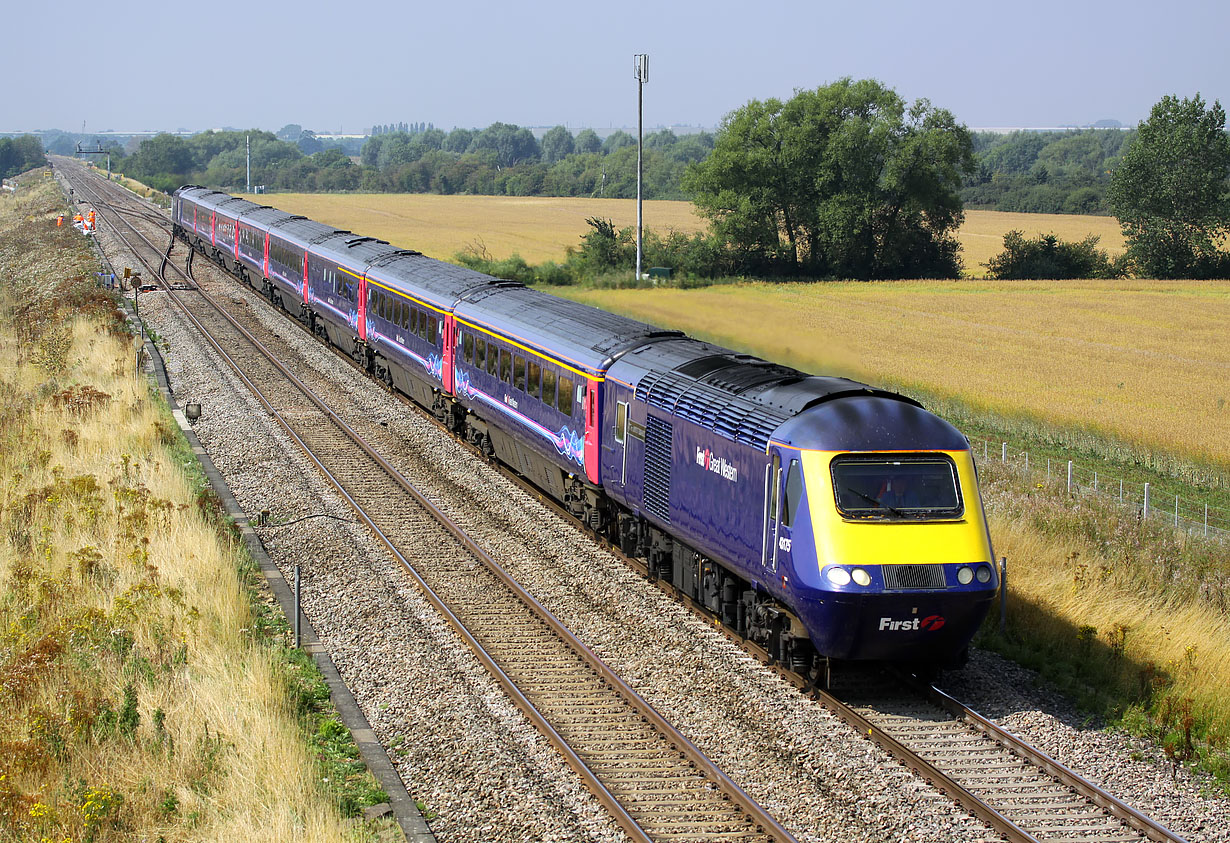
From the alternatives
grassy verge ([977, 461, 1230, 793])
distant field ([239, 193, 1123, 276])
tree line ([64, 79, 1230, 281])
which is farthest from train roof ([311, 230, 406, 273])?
distant field ([239, 193, 1123, 276])

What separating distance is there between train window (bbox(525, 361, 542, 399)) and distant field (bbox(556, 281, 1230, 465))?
5.09 metres

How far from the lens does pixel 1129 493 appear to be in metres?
22.0

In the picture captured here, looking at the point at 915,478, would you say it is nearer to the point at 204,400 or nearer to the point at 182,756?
the point at 182,756

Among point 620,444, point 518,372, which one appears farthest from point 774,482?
point 518,372

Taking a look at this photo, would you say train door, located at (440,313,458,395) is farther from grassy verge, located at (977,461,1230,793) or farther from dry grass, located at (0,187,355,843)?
grassy verge, located at (977,461,1230,793)

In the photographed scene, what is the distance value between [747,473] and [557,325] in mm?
7270

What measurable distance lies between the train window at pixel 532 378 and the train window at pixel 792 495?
7.67m

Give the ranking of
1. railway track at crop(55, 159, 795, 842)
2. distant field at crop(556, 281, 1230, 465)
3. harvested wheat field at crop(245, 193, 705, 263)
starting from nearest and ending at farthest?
railway track at crop(55, 159, 795, 842)
distant field at crop(556, 281, 1230, 465)
harvested wheat field at crop(245, 193, 705, 263)

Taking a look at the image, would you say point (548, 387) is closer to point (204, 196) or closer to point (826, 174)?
point (204, 196)

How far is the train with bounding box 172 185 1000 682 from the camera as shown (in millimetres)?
10867

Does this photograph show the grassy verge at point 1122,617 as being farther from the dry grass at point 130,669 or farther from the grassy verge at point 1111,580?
the dry grass at point 130,669

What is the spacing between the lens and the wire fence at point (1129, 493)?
18.5 m

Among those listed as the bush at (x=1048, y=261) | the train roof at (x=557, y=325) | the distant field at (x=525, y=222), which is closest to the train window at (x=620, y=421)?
the train roof at (x=557, y=325)

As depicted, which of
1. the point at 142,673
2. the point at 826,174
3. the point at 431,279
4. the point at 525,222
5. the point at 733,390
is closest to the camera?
the point at 142,673
